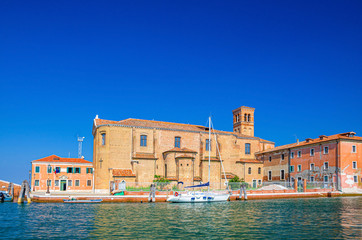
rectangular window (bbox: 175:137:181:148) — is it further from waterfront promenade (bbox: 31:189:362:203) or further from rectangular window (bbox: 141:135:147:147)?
waterfront promenade (bbox: 31:189:362:203)

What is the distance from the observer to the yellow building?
57312 millimetres

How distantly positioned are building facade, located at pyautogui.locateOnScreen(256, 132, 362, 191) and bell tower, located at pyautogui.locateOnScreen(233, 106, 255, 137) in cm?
2009

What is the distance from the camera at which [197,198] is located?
143 feet

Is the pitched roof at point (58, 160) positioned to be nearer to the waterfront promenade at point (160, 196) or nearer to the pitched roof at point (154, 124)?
the pitched roof at point (154, 124)

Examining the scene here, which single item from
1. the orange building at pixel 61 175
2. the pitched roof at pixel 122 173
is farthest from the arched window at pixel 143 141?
the orange building at pixel 61 175

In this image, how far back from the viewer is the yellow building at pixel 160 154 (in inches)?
2256

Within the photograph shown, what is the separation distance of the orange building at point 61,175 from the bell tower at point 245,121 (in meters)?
38.2

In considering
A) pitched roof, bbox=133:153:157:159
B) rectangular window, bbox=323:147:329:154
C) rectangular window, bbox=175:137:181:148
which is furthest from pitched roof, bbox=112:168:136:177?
rectangular window, bbox=323:147:329:154

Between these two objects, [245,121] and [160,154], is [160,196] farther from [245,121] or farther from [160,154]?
[245,121]

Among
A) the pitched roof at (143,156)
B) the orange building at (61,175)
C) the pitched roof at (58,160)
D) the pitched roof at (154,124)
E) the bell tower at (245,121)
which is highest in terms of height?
the bell tower at (245,121)

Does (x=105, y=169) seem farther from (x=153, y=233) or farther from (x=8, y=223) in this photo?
(x=153, y=233)

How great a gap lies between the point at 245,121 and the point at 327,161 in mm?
32028

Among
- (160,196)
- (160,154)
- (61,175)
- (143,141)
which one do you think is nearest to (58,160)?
(61,175)

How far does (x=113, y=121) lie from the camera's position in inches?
2410
